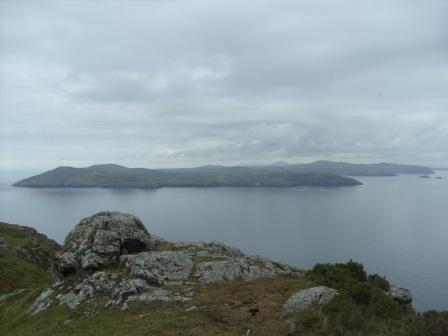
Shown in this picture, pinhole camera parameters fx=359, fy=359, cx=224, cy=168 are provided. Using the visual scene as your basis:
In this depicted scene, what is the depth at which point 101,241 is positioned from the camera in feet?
99.0

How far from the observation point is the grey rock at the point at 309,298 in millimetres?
20312

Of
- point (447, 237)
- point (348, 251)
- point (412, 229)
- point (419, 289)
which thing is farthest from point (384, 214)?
point (419, 289)

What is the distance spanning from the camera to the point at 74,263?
29109mm

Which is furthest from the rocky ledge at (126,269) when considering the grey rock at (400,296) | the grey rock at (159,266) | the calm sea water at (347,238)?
the calm sea water at (347,238)

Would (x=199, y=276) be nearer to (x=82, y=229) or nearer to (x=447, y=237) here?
(x=82, y=229)

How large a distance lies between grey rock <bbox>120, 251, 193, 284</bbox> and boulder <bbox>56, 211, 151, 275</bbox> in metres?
1.83

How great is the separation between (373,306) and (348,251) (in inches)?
4055

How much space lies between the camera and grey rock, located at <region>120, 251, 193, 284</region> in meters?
25.9

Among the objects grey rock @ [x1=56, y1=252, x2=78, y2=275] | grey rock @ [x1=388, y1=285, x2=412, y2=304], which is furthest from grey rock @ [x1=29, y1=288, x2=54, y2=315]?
grey rock @ [x1=388, y1=285, x2=412, y2=304]

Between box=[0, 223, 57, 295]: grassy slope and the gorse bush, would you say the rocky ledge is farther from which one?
box=[0, 223, 57, 295]: grassy slope

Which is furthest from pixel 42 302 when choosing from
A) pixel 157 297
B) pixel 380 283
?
pixel 380 283

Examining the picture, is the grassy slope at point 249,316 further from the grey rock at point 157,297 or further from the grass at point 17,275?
the grass at point 17,275

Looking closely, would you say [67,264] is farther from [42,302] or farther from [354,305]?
[354,305]

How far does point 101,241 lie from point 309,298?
707 inches
